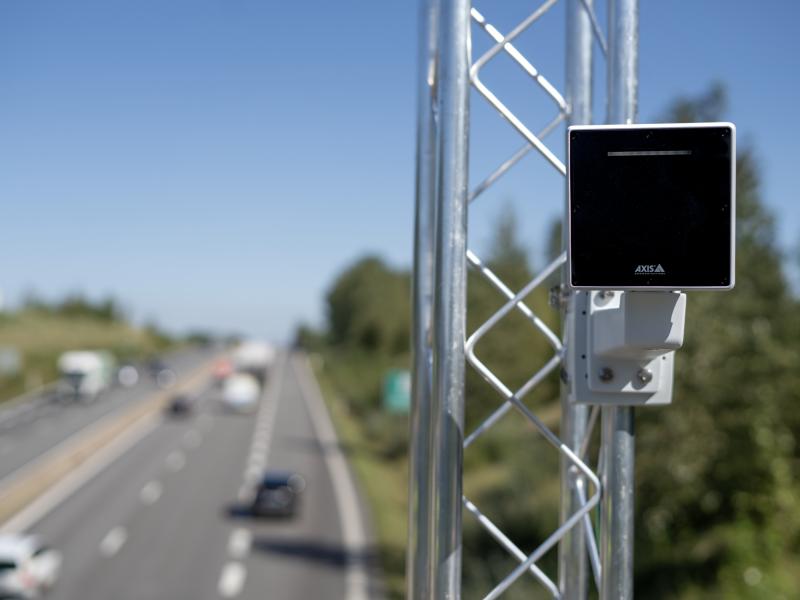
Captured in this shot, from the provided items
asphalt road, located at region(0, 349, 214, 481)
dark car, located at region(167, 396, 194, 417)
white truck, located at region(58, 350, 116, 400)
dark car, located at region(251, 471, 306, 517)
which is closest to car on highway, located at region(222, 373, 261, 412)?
dark car, located at region(167, 396, 194, 417)

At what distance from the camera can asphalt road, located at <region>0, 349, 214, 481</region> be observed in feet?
136

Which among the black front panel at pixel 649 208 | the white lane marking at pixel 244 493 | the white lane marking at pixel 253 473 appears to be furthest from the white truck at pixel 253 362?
the black front panel at pixel 649 208

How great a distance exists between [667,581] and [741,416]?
13.6 ft

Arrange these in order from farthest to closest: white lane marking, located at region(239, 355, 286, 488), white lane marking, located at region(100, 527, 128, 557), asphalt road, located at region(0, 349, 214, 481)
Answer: asphalt road, located at region(0, 349, 214, 481) < white lane marking, located at region(239, 355, 286, 488) < white lane marking, located at region(100, 527, 128, 557)

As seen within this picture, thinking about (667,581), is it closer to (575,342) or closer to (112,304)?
(575,342)

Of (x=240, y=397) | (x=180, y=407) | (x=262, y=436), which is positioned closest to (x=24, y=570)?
(x=262, y=436)

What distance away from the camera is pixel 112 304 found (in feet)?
490

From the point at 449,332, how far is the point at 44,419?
2243 inches

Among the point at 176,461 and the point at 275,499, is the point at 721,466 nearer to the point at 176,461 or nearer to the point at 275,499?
the point at 275,499

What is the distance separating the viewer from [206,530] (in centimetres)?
2981

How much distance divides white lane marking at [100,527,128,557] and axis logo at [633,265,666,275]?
86.3 ft

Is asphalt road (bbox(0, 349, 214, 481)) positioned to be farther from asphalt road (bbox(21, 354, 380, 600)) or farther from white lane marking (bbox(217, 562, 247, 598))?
white lane marking (bbox(217, 562, 247, 598))

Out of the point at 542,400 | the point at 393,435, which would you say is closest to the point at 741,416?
the point at 542,400

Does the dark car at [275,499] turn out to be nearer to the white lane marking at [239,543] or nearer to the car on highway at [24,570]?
the white lane marking at [239,543]
